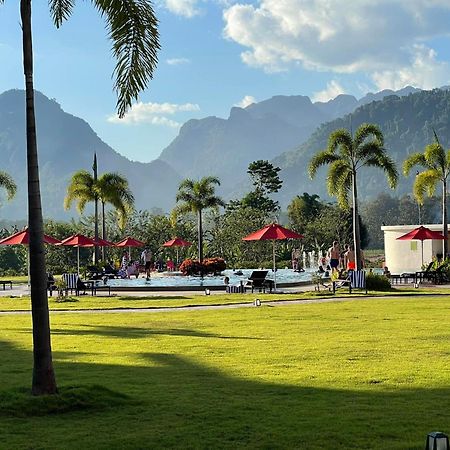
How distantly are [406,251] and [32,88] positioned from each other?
109 feet

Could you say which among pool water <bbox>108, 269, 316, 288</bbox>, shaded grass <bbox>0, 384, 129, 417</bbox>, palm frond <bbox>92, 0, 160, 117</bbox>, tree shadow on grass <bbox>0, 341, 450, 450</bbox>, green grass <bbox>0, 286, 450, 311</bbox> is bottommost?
tree shadow on grass <bbox>0, 341, 450, 450</bbox>

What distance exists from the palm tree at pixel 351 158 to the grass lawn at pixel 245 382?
49.9 ft

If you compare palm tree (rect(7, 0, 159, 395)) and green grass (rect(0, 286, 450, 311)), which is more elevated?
palm tree (rect(7, 0, 159, 395))

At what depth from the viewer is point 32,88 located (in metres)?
9.19

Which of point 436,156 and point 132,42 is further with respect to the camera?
point 436,156

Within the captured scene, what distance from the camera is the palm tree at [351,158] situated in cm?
3238

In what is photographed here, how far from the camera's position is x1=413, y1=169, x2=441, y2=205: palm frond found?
35.5m

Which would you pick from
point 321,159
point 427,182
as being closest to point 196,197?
point 321,159

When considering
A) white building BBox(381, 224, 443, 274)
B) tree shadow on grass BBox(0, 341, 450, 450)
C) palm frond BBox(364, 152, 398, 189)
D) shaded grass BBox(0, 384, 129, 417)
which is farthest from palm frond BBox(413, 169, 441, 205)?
shaded grass BBox(0, 384, 129, 417)

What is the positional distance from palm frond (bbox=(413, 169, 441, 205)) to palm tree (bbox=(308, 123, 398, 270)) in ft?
11.6

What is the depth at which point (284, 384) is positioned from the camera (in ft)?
30.9

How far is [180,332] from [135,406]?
7.41 metres

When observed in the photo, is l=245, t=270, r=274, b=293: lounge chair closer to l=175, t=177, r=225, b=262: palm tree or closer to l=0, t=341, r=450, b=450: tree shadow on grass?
l=175, t=177, r=225, b=262: palm tree

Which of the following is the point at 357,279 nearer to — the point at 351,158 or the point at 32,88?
the point at 351,158
